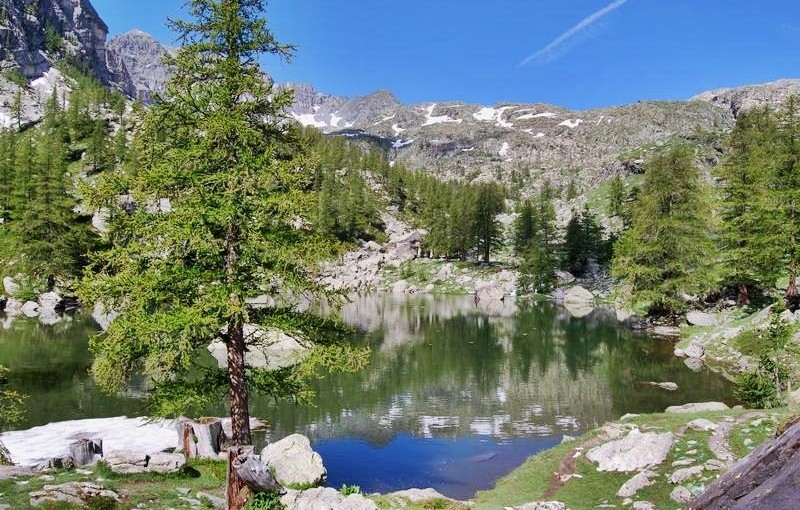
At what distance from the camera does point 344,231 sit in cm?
14038

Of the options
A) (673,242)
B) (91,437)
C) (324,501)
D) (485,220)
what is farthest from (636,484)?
(485,220)

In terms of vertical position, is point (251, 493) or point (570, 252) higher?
point (570, 252)

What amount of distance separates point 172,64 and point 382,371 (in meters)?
33.5

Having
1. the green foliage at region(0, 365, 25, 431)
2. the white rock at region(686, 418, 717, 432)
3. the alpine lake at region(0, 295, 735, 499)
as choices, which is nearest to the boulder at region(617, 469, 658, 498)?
the white rock at region(686, 418, 717, 432)

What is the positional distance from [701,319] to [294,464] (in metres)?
50.4

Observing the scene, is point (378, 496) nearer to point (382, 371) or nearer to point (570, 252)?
point (382, 371)

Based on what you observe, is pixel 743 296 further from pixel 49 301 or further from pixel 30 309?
pixel 30 309

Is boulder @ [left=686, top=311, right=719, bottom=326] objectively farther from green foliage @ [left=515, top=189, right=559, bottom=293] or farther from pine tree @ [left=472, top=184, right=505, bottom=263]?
pine tree @ [left=472, top=184, right=505, bottom=263]

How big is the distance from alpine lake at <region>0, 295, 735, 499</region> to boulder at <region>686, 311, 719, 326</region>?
419 centimetres

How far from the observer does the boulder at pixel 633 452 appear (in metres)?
21.2

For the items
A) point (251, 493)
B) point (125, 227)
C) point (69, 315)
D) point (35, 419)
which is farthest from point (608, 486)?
point (69, 315)

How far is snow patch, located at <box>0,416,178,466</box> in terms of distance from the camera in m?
25.7

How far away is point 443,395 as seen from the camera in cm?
3994

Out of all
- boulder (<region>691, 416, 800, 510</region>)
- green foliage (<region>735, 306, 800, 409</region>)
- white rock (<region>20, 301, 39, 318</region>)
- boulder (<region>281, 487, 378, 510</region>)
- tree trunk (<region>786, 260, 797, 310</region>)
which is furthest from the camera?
white rock (<region>20, 301, 39, 318</region>)
